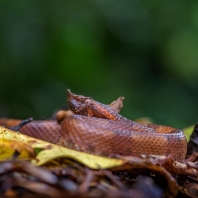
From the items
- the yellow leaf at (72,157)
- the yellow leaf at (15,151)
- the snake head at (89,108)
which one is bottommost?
the yellow leaf at (15,151)

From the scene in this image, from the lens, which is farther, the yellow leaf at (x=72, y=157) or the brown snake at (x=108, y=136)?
the brown snake at (x=108, y=136)

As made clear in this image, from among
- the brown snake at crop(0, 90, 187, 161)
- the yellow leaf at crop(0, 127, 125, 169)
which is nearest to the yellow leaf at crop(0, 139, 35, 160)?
the yellow leaf at crop(0, 127, 125, 169)

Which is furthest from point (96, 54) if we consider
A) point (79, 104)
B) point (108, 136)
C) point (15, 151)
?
point (15, 151)

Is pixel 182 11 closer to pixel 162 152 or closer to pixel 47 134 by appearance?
pixel 47 134

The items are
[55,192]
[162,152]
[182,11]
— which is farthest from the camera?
[182,11]

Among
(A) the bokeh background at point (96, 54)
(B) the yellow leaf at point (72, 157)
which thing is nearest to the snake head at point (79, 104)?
(B) the yellow leaf at point (72, 157)

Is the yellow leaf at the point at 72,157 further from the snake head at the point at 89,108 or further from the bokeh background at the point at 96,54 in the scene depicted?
the bokeh background at the point at 96,54

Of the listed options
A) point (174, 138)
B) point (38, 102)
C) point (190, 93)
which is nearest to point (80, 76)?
point (38, 102)

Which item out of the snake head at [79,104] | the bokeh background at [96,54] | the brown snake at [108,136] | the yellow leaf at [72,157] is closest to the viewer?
the yellow leaf at [72,157]
